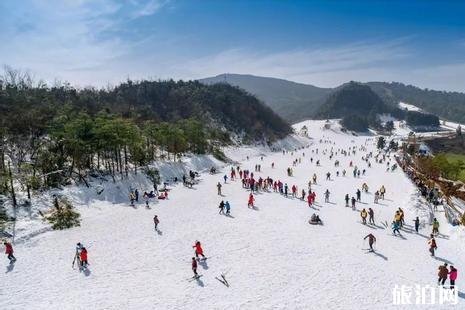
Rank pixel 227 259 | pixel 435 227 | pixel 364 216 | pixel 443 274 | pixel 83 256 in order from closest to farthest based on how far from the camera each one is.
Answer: pixel 443 274, pixel 83 256, pixel 227 259, pixel 435 227, pixel 364 216

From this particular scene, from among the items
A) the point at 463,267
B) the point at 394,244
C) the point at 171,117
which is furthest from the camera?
the point at 171,117

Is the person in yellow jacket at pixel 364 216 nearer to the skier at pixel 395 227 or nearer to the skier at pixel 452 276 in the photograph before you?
the skier at pixel 395 227

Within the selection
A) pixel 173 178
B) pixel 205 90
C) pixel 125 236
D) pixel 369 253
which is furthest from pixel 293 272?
pixel 205 90

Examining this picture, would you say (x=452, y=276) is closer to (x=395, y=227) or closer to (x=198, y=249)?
(x=395, y=227)

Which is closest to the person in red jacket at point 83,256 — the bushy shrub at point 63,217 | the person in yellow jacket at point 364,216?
the bushy shrub at point 63,217

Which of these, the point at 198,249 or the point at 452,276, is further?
the point at 198,249

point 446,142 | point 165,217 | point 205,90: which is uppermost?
point 205,90

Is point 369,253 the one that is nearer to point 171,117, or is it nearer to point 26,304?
point 26,304

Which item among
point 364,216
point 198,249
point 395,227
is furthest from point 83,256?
point 395,227
